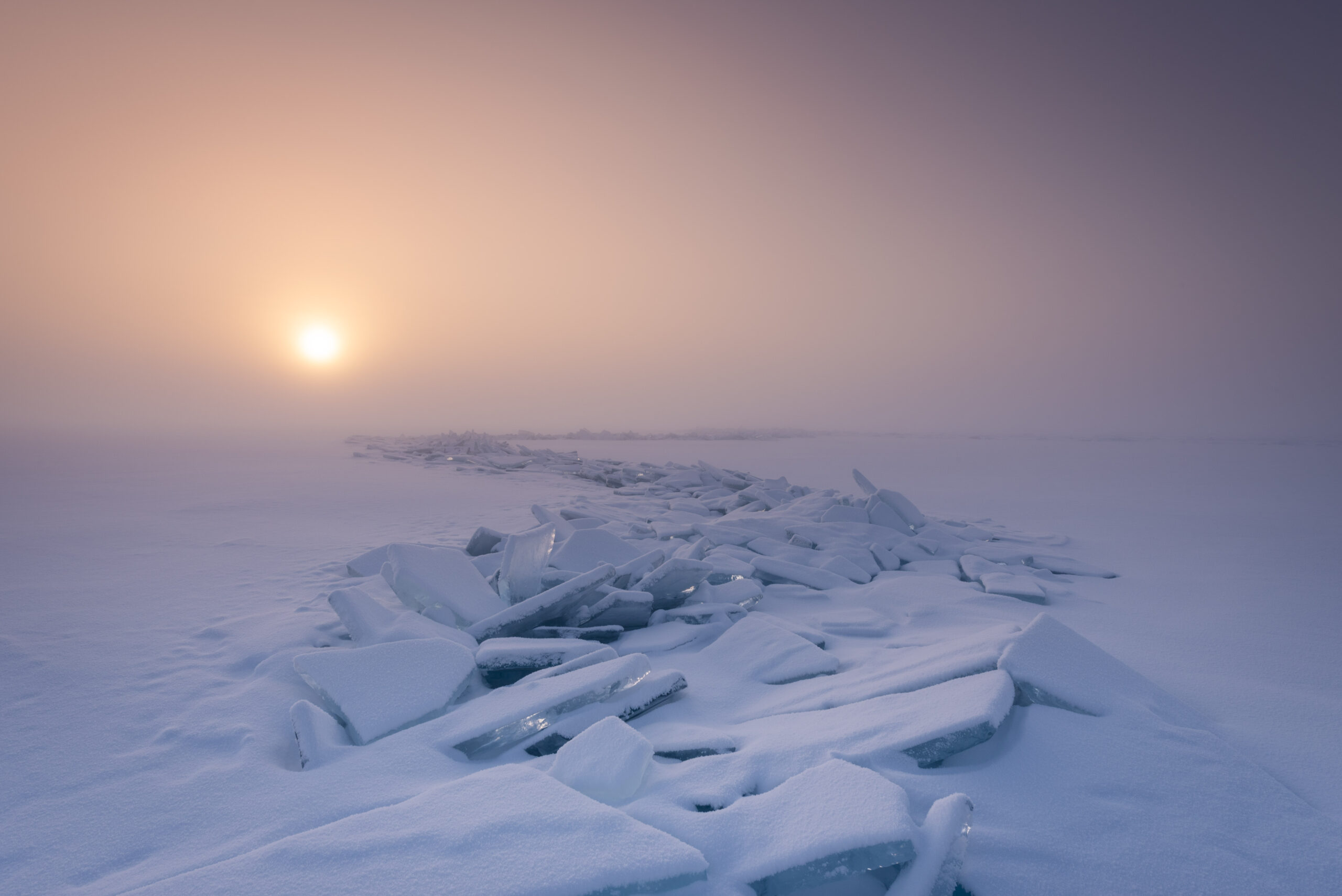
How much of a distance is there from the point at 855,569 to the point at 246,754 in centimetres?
265

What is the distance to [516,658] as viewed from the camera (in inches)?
70.3

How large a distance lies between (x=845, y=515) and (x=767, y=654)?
7.54 ft

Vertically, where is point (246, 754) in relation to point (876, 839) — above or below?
below

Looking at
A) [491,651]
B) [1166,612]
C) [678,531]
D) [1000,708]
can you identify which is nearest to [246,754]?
[491,651]

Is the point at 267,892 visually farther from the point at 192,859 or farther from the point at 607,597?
the point at 607,597

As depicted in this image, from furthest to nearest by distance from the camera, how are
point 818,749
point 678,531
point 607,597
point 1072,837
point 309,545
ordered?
point 678,531, point 309,545, point 607,597, point 818,749, point 1072,837

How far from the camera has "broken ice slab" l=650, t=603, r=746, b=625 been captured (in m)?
2.35

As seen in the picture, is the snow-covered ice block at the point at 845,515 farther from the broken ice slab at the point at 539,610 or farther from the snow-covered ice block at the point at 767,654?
the broken ice slab at the point at 539,610

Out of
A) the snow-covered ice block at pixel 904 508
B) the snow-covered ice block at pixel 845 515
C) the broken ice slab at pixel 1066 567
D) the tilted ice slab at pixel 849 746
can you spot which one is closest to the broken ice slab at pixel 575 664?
the tilted ice slab at pixel 849 746

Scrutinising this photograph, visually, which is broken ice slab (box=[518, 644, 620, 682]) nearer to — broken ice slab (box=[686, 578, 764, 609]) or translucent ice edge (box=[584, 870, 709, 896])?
broken ice slab (box=[686, 578, 764, 609])

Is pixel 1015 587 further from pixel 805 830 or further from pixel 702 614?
pixel 805 830

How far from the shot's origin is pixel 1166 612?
244 centimetres

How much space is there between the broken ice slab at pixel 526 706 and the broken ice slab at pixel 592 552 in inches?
41.9

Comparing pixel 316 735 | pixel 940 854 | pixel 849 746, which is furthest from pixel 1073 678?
pixel 316 735
